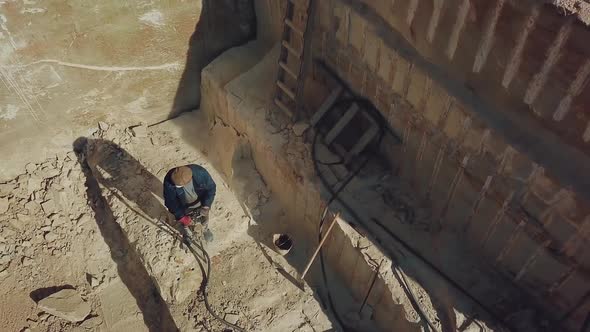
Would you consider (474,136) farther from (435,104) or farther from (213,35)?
(213,35)

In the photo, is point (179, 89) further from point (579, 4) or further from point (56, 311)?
point (579, 4)

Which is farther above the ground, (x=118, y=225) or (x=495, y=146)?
(x=495, y=146)

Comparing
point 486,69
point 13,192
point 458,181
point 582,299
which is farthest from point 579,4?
point 13,192

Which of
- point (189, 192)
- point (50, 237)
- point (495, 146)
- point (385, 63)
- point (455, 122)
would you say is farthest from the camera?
point (50, 237)

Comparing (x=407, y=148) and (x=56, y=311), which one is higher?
(x=407, y=148)

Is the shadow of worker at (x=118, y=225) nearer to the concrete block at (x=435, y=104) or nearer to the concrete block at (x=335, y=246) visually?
the concrete block at (x=335, y=246)

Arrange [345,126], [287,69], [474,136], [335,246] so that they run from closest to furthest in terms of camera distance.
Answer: [474,136] → [335,246] → [345,126] → [287,69]

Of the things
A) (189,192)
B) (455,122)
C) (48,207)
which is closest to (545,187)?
(455,122)
